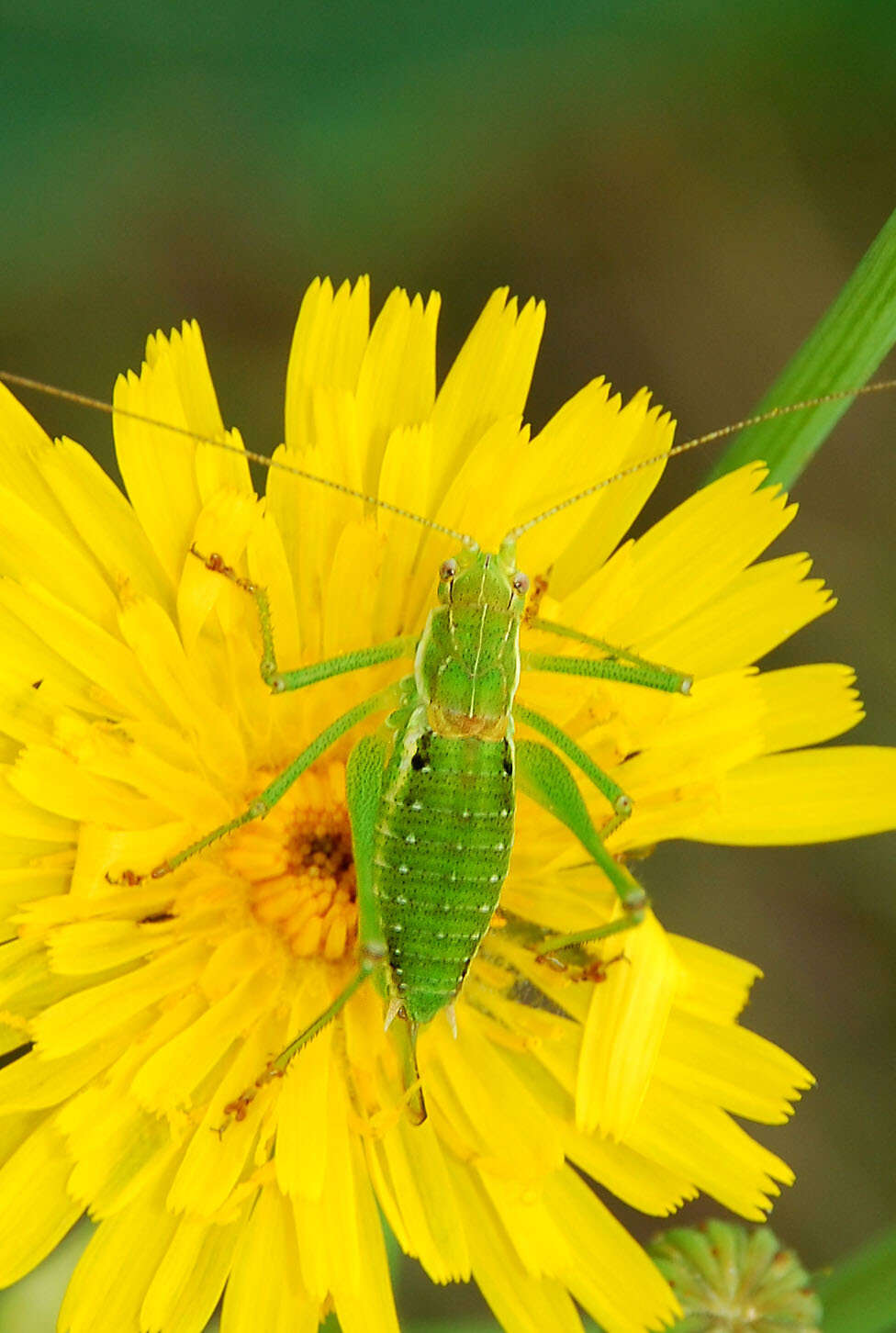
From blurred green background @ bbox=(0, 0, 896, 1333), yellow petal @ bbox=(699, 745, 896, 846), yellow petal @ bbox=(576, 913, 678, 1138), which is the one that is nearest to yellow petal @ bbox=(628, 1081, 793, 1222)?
yellow petal @ bbox=(576, 913, 678, 1138)

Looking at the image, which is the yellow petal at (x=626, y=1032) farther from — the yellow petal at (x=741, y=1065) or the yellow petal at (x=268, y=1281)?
the yellow petal at (x=268, y=1281)

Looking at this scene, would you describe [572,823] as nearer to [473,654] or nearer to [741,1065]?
[473,654]

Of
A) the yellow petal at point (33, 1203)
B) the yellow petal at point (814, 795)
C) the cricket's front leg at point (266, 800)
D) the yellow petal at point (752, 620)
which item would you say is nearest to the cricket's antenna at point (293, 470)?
the cricket's front leg at point (266, 800)

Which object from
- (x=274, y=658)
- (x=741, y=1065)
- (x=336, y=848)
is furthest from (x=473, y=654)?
(x=741, y=1065)

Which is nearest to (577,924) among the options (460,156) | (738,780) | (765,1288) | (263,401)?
(738,780)

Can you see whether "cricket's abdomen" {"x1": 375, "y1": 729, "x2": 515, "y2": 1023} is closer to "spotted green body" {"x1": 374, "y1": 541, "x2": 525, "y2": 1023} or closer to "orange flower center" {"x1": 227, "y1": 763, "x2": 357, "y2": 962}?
"spotted green body" {"x1": 374, "y1": 541, "x2": 525, "y2": 1023}

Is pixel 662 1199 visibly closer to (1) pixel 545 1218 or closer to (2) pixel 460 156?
(1) pixel 545 1218
